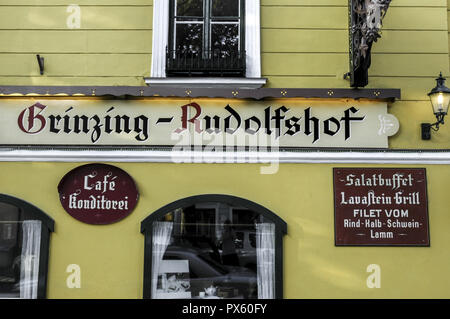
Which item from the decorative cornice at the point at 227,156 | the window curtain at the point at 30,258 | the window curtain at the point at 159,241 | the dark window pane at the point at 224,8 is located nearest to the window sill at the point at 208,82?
the decorative cornice at the point at 227,156

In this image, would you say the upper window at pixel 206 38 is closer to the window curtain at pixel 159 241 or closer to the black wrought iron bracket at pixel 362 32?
the black wrought iron bracket at pixel 362 32

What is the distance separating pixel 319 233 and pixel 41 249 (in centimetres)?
338

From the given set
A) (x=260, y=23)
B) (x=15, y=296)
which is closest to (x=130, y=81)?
(x=260, y=23)

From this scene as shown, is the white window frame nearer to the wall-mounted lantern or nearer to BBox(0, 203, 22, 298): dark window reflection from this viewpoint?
the wall-mounted lantern

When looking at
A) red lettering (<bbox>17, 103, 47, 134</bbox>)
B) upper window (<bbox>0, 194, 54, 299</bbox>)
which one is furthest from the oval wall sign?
red lettering (<bbox>17, 103, 47, 134</bbox>)

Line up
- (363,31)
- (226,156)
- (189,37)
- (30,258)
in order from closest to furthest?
(363,31), (30,258), (226,156), (189,37)

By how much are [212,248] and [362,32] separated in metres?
3.12

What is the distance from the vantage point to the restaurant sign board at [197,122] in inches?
283

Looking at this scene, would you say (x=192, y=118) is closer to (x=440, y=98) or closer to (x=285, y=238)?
(x=285, y=238)

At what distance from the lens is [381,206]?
23.1ft

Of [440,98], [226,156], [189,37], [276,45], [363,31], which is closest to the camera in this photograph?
[363,31]

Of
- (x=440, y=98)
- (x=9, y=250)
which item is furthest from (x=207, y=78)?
(x=9, y=250)

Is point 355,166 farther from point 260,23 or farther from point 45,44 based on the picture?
point 45,44

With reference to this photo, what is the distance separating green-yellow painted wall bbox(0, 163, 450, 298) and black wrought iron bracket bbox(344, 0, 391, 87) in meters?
1.19
